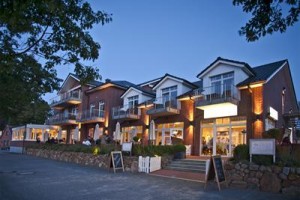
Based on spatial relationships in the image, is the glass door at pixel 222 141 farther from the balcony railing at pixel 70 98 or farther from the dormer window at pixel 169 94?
the balcony railing at pixel 70 98

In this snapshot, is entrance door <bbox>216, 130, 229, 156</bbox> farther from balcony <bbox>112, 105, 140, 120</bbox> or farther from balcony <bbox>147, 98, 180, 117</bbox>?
balcony <bbox>112, 105, 140, 120</bbox>

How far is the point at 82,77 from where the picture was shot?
310 inches

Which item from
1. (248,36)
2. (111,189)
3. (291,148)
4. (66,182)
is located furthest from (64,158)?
(248,36)

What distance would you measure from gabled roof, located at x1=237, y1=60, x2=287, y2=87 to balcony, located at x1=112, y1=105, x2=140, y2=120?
11.4 metres

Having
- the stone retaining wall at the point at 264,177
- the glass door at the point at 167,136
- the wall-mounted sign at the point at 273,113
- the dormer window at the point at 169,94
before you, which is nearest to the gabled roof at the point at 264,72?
the wall-mounted sign at the point at 273,113

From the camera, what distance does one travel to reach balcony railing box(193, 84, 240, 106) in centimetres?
1891

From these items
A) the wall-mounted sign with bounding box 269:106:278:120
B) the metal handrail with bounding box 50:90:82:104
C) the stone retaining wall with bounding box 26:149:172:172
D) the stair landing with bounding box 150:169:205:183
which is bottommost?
the stair landing with bounding box 150:169:205:183

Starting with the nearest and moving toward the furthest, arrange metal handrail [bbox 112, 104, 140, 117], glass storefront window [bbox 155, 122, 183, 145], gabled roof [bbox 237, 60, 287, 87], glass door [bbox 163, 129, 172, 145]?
gabled roof [bbox 237, 60, 287, 87], glass storefront window [bbox 155, 122, 183, 145], glass door [bbox 163, 129, 172, 145], metal handrail [bbox 112, 104, 140, 117]

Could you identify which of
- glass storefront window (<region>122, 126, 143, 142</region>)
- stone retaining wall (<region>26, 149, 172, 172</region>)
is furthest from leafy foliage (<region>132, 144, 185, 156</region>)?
glass storefront window (<region>122, 126, 143, 142</region>)

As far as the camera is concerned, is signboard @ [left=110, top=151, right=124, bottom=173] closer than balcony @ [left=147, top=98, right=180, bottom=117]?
Yes

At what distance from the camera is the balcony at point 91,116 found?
30.5m

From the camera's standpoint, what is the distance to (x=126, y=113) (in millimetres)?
27406

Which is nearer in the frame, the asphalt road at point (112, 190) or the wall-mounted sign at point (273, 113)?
the asphalt road at point (112, 190)

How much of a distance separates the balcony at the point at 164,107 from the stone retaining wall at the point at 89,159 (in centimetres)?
713
